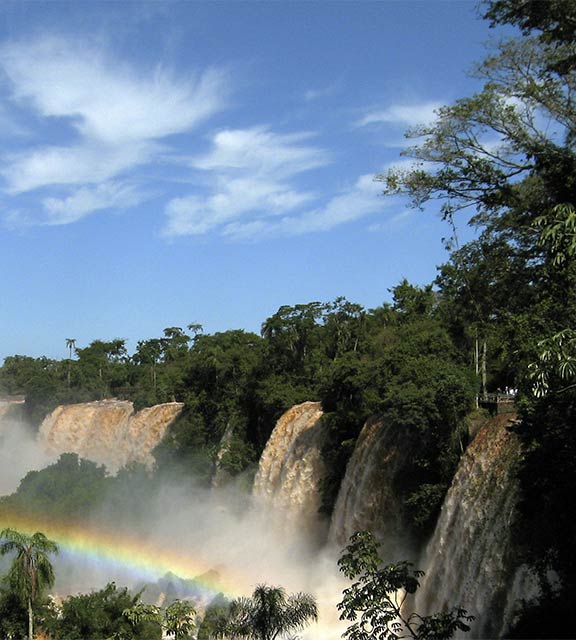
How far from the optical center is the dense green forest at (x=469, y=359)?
855cm

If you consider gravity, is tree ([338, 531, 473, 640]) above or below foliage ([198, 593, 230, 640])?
above

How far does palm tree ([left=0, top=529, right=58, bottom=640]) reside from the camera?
18078 mm

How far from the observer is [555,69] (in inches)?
340

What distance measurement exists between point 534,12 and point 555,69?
765 millimetres

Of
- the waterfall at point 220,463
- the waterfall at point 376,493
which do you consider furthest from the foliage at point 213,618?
the waterfall at point 220,463

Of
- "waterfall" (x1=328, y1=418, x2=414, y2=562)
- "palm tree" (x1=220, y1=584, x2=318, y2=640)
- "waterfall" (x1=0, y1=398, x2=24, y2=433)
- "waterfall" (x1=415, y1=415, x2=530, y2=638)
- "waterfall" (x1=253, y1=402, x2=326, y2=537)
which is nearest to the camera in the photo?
"palm tree" (x1=220, y1=584, x2=318, y2=640)

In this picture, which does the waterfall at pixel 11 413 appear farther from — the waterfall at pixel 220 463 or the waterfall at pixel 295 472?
the waterfall at pixel 295 472

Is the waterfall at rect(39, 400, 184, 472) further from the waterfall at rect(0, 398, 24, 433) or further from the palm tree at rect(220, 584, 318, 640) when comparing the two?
the palm tree at rect(220, 584, 318, 640)

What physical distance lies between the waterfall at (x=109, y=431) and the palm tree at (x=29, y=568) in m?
24.3

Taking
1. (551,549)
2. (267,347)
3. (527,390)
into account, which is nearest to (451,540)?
(551,549)

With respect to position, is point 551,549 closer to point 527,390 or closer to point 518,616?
point 518,616

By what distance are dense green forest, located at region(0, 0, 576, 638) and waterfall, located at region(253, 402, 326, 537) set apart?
3.26 ft

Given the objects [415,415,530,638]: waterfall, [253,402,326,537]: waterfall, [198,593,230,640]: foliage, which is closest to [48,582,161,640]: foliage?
[198,593,230,640]: foliage

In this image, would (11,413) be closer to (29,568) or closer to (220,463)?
(220,463)
